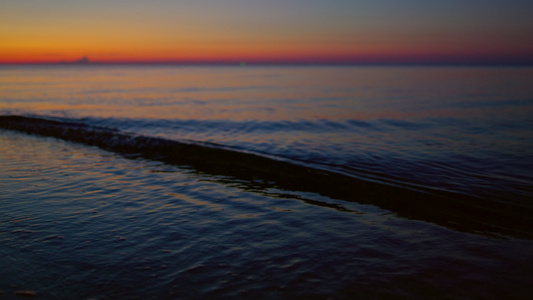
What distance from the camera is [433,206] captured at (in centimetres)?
845

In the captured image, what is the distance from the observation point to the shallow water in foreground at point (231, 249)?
4547 mm

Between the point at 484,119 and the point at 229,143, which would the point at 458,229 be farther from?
the point at 484,119

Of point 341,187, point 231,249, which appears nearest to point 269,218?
point 231,249

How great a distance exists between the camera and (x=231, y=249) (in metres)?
5.68

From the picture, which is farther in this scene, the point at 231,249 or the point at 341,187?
the point at 341,187

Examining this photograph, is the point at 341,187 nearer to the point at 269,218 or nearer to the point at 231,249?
the point at 269,218

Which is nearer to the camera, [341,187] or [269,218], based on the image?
[269,218]

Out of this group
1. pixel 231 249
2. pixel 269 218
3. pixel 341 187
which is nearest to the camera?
→ pixel 231 249

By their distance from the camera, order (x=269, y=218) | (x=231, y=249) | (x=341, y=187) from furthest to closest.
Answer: (x=341, y=187) < (x=269, y=218) < (x=231, y=249)

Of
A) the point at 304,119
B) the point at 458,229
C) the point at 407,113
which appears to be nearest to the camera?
the point at 458,229

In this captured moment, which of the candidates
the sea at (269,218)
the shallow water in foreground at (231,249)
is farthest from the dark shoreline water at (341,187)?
the shallow water in foreground at (231,249)

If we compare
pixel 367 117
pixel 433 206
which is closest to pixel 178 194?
pixel 433 206

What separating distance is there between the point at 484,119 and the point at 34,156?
25.7 m

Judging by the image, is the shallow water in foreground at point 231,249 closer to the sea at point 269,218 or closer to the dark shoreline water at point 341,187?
the sea at point 269,218
